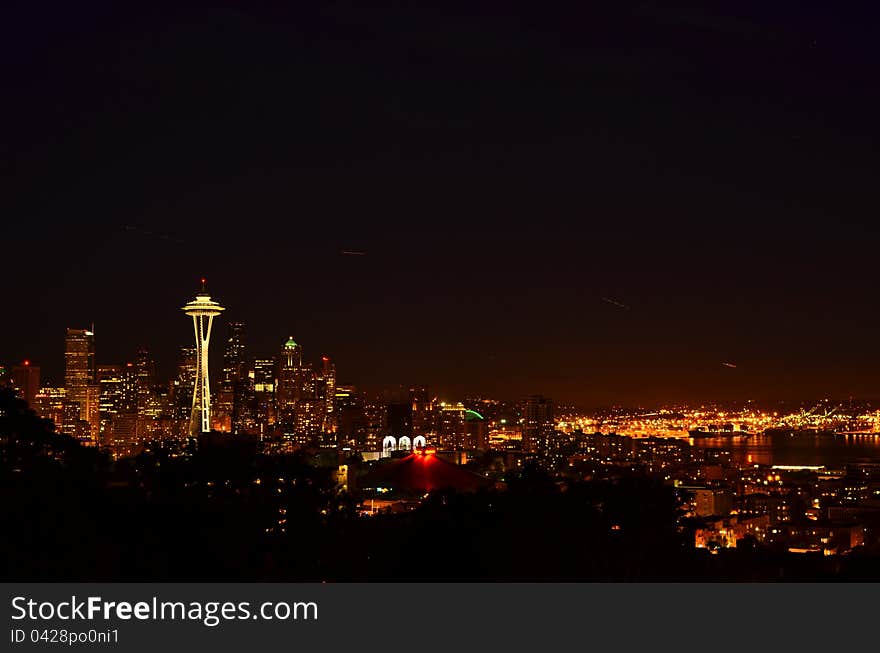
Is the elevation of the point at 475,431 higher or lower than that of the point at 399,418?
lower

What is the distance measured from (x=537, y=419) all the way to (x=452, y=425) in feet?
33.6

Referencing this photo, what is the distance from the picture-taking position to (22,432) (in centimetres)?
663

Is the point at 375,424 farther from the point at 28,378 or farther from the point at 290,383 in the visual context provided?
the point at 28,378

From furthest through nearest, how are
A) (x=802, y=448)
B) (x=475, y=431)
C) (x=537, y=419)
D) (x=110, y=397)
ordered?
(x=802, y=448) < (x=537, y=419) < (x=475, y=431) < (x=110, y=397)

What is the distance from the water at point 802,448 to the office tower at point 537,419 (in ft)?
34.6

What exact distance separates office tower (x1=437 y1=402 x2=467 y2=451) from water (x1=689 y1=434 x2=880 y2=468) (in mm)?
14845

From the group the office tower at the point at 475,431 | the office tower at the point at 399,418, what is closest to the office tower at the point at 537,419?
the office tower at the point at 475,431

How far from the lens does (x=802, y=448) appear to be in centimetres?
7625

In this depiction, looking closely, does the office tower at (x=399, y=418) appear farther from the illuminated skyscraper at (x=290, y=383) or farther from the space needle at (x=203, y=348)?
the space needle at (x=203, y=348)

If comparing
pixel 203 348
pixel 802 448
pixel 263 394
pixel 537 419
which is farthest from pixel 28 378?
Answer: pixel 802 448

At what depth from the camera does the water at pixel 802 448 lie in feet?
→ 204
